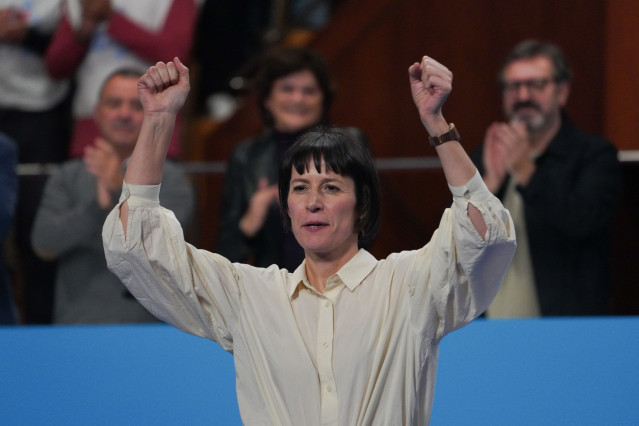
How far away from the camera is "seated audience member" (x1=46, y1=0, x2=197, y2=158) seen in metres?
3.83

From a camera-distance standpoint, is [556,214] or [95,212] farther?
[95,212]

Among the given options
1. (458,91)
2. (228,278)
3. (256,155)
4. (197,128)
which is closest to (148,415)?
(228,278)

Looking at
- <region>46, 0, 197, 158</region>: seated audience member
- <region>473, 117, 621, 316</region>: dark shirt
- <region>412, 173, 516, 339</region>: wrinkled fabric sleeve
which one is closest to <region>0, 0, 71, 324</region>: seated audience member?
<region>46, 0, 197, 158</region>: seated audience member

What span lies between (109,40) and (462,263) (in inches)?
92.8

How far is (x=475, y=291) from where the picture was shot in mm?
1954

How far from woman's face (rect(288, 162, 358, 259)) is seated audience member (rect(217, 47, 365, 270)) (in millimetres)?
1267

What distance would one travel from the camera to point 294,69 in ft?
11.6

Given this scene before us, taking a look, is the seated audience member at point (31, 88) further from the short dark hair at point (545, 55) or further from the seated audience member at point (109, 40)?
the short dark hair at point (545, 55)

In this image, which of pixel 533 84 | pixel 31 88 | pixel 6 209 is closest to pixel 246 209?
pixel 6 209

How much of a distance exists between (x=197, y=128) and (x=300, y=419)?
11.6 ft

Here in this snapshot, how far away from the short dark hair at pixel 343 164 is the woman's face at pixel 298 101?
53.1 inches

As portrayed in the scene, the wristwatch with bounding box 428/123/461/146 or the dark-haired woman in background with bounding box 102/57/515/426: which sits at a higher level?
the wristwatch with bounding box 428/123/461/146

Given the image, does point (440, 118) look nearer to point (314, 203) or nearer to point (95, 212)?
point (314, 203)

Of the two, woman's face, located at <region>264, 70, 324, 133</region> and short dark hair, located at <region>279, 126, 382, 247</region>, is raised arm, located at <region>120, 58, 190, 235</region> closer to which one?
short dark hair, located at <region>279, 126, 382, 247</region>
